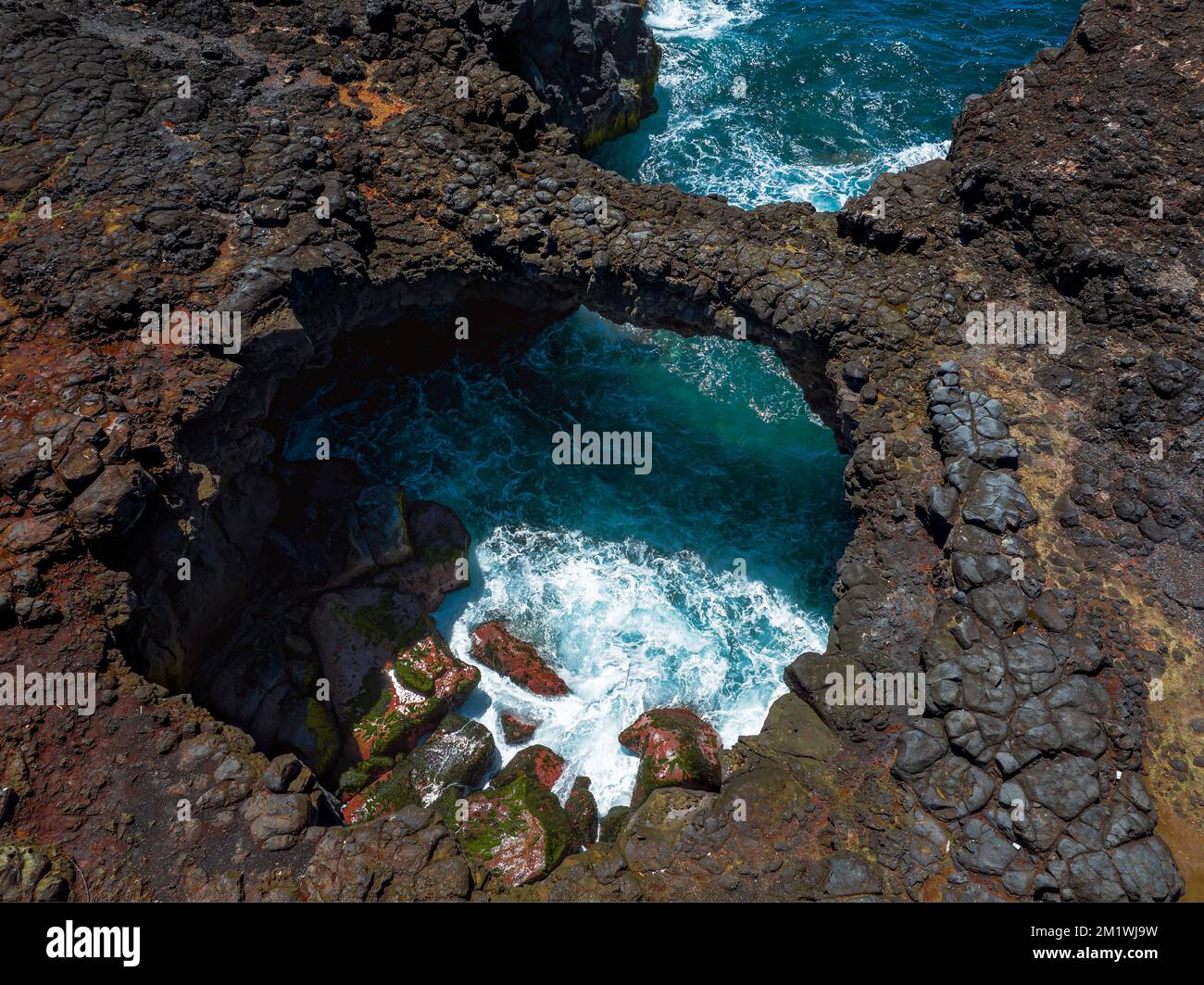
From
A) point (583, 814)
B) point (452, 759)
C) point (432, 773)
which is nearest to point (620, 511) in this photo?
point (452, 759)

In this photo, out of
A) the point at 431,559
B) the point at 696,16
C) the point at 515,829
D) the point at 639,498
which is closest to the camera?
the point at 515,829

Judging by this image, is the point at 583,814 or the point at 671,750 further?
the point at 671,750

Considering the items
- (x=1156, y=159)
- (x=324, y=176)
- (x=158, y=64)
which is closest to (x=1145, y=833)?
(x=1156, y=159)

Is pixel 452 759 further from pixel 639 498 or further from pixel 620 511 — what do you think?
pixel 639 498

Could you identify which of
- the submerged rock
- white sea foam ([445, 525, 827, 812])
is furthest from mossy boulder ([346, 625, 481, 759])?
white sea foam ([445, 525, 827, 812])

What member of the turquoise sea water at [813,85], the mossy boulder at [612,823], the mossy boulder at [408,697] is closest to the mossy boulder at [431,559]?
the mossy boulder at [408,697]

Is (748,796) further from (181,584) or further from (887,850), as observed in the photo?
(181,584)
